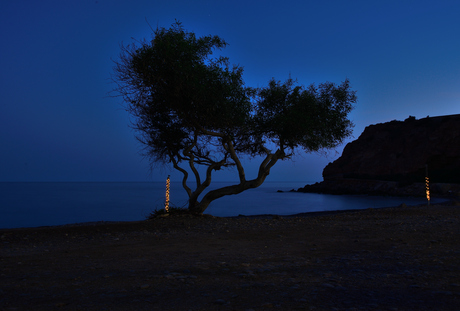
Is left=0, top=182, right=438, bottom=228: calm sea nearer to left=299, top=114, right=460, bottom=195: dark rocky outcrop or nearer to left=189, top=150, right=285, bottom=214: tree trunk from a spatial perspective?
left=189, top=150, right=285, bottom=214: tree trunk

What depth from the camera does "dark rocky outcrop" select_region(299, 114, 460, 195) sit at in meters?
56.8

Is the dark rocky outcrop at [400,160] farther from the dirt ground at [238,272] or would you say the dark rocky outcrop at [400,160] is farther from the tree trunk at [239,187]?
the dirt ground at [238,272]

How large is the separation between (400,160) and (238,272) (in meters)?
74.8

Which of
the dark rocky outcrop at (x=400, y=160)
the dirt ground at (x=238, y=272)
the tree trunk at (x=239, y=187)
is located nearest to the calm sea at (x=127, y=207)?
the tree trunk at (x=239, y=187)

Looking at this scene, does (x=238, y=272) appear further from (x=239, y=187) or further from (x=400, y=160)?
(x=400, y=160)

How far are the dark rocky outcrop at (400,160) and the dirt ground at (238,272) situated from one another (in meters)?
44.6

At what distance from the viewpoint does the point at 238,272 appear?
475 cm

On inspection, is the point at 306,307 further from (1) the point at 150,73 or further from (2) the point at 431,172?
(2) the point at 431,172

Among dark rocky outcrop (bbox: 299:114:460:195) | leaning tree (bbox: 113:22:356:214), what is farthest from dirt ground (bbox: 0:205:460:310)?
dark rocky outcrop (bbox: 299:114:460:195)

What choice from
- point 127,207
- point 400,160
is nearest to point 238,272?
point 127,207

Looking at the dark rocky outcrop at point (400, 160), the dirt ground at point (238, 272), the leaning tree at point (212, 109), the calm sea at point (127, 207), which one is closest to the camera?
the dirt ground at point (238, 272)

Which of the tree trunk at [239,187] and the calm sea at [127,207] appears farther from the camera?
the calm sea at [127,207]

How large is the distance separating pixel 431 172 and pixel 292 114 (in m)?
60.6

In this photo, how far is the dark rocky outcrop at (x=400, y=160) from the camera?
56.8m
